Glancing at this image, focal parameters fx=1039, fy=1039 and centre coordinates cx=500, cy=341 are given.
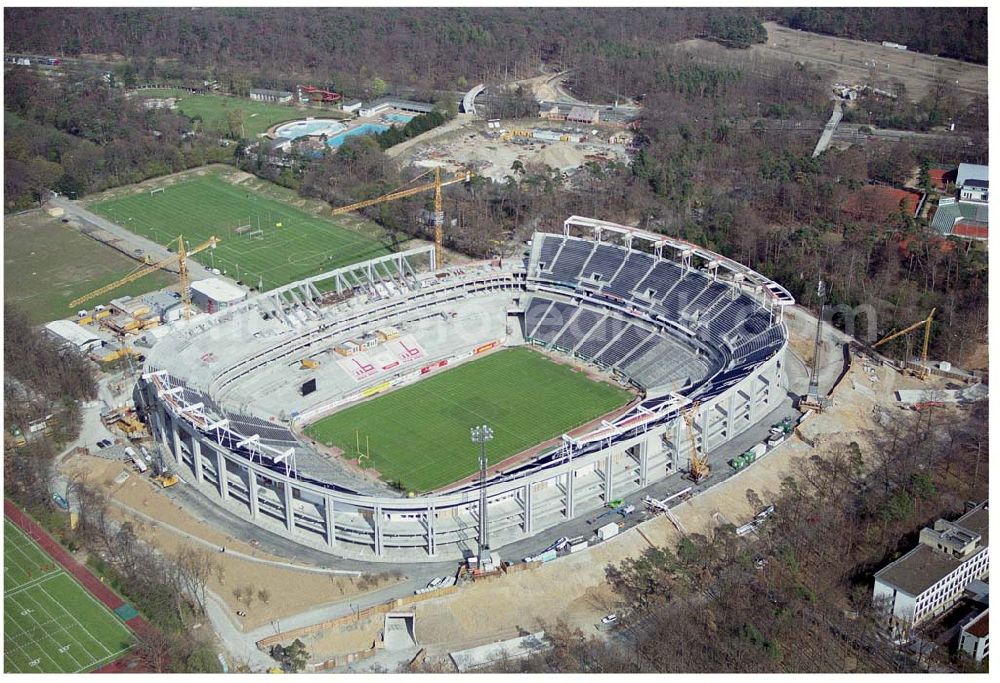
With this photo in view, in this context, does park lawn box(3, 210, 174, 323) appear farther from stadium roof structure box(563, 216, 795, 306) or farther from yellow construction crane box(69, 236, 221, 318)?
stadium roof structure box(563, 216, 795, 306)

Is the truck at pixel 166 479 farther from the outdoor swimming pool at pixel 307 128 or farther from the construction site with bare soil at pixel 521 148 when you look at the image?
the outdoor swimming pool at pixel 307 128

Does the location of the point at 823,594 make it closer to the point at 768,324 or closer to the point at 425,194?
the point at 768,324

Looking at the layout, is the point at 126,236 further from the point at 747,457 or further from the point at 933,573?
the point at 933,573

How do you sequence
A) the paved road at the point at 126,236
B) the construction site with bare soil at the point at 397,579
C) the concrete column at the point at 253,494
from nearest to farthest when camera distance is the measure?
the construction site with bare soil at the point at 397,579, the concrete column at the point at 253,494, the paved road at the point at 126,236

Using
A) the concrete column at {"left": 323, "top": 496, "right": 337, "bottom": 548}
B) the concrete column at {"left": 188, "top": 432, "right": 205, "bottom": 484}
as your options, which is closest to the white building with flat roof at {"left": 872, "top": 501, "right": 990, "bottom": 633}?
the concrete column at {"left": 323, "top": 496, "right": 337, "bottom": 548}

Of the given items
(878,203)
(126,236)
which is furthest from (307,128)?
(878,203)

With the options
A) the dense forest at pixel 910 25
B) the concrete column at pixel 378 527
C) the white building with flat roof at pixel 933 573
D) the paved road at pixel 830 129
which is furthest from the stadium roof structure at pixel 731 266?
the dense forest at pixel 910 25

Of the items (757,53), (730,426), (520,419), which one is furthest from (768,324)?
(757,53)
